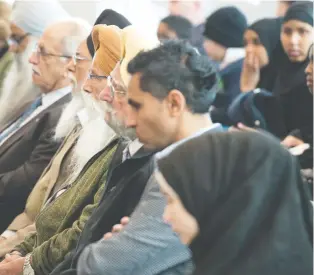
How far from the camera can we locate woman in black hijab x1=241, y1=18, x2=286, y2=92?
451 centimetres

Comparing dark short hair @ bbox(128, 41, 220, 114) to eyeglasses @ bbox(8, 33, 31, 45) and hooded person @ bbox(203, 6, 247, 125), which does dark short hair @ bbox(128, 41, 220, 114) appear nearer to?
hooded person @ bbox(203, 6, 247, 125)

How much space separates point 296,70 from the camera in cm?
413

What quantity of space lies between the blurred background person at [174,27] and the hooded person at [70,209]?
1.93 metres

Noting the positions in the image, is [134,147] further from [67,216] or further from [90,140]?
[90,140]

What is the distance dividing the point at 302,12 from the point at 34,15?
2035mm

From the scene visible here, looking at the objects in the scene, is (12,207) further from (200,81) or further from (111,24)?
(200,81)

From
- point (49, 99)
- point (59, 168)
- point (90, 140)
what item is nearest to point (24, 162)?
point (49, 99)

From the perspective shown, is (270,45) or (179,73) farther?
(270,45)

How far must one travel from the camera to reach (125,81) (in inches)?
118

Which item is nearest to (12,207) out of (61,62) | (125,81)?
(61,62)

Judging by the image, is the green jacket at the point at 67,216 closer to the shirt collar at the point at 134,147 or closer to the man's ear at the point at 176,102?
the shirt collar at the point at 134,147

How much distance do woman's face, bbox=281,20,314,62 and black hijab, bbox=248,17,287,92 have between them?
33 centimetres

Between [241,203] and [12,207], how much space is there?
7.97 feet

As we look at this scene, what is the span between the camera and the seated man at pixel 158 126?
2.40m
